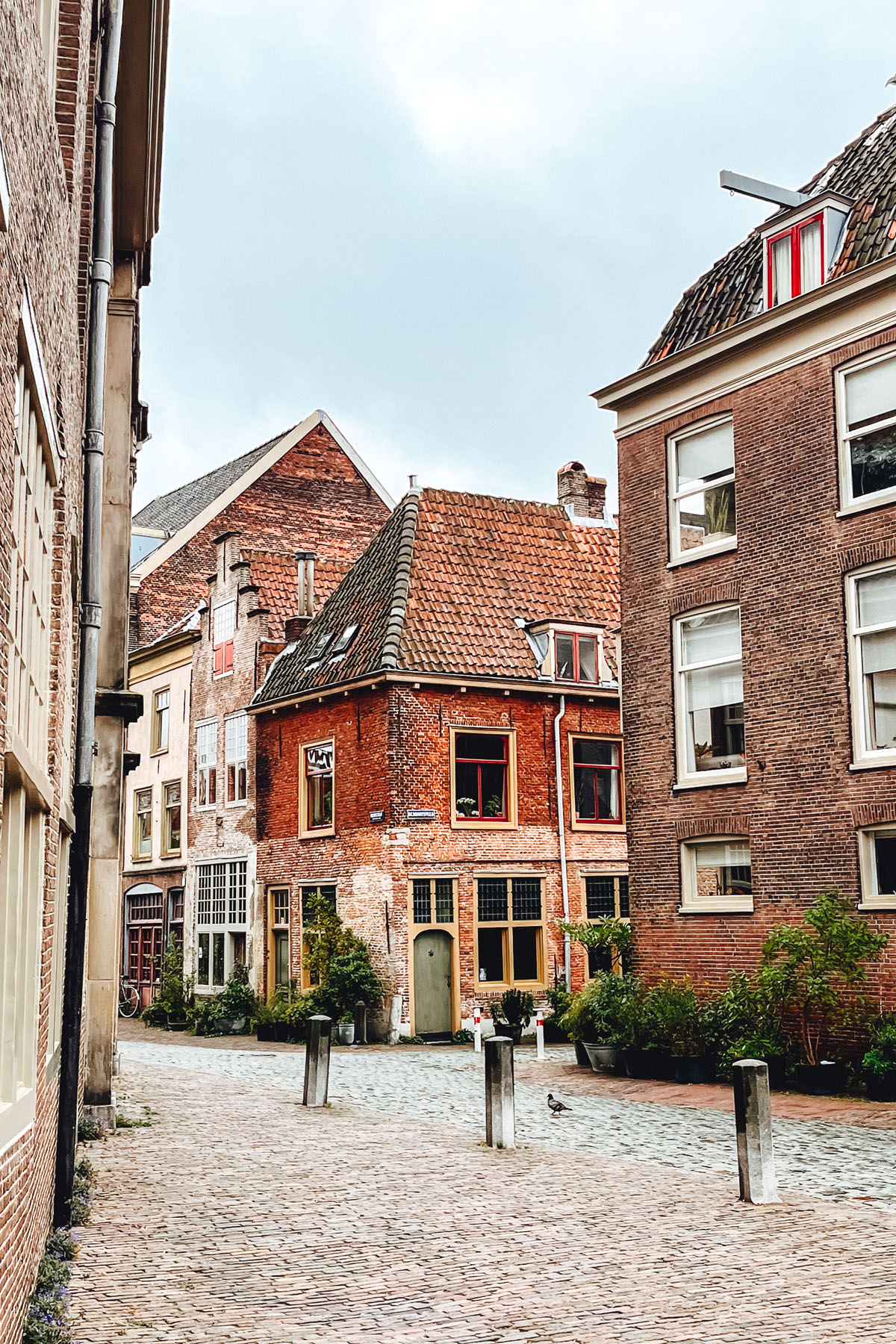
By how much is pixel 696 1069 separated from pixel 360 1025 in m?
9.38

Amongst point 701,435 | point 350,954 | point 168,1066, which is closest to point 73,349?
point 701,435

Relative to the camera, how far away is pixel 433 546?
1193 inches

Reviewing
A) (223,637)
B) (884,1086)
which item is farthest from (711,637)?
(223,637)

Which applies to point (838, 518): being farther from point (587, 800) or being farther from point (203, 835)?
point (203, 835)

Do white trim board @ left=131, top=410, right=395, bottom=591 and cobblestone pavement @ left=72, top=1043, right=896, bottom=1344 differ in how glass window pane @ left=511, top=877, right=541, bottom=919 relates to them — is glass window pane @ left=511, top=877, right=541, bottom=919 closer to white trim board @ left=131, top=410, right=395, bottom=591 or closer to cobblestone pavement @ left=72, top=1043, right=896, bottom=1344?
cobblestone pavement @ left=72, top=1043, right=896, bottom=1344

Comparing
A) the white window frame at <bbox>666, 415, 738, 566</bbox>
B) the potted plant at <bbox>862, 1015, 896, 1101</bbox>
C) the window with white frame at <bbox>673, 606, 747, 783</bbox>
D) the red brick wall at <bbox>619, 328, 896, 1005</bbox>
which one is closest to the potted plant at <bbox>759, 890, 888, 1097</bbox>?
the red brick wall at <bbox>619, 328, 896, 1005</bbox>

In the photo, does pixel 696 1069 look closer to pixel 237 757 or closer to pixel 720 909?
pixel 720 909

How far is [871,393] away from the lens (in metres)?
18.7

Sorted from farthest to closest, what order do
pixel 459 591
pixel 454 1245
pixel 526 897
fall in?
pixel 459 591, pixel 526 897, pixel 454 1245

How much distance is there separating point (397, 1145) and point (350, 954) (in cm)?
1377

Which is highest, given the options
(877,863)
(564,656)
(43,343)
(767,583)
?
(564,656)

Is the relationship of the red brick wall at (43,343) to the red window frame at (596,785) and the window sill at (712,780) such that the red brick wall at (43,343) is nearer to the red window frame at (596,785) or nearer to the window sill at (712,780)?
the window sill at (712,780)

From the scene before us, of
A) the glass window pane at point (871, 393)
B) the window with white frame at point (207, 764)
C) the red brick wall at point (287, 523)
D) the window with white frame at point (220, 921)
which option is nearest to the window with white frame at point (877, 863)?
the glass window pane at point (871, 393)

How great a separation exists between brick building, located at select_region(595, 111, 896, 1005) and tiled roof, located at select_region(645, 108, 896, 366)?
4 cm
